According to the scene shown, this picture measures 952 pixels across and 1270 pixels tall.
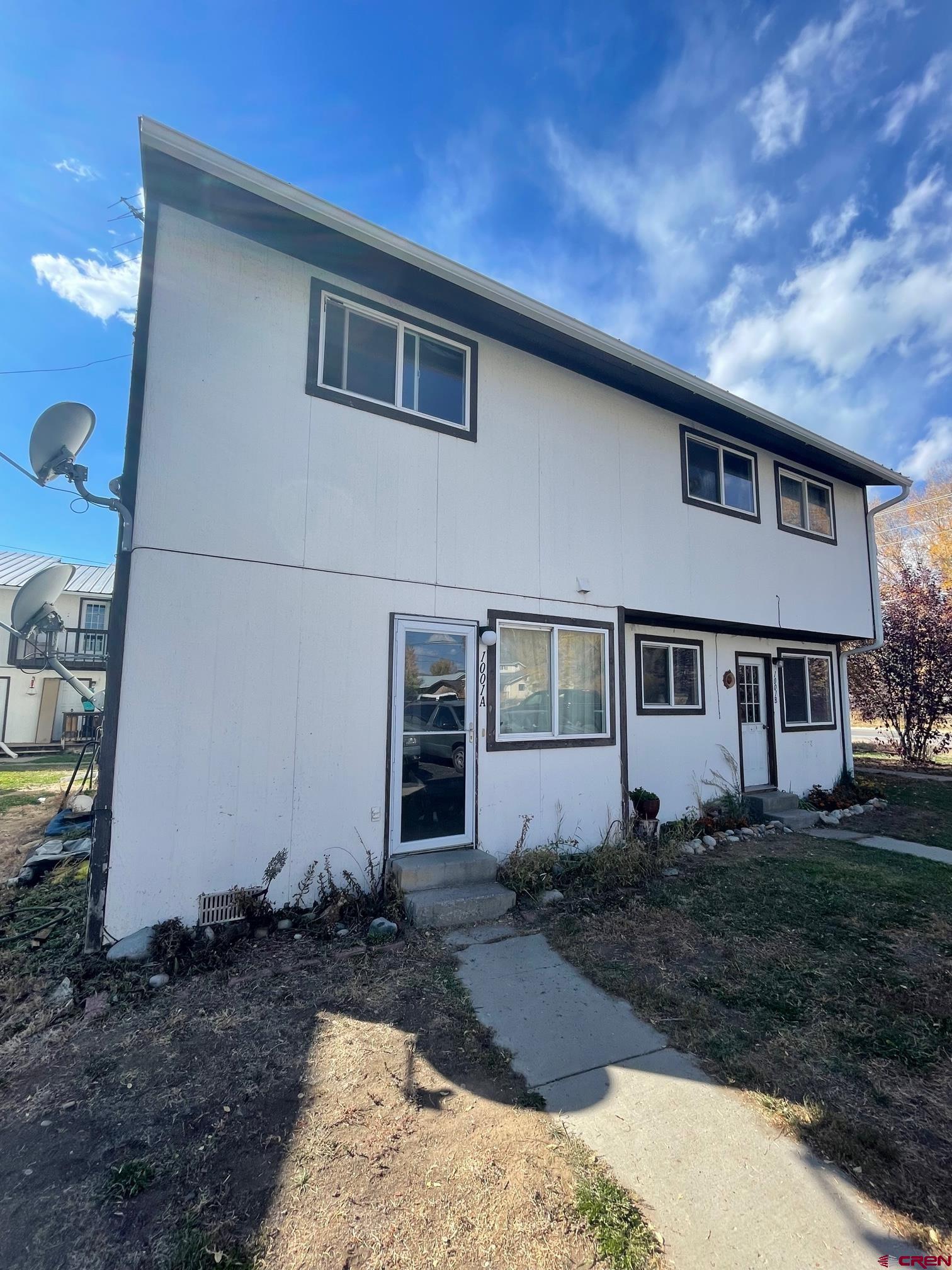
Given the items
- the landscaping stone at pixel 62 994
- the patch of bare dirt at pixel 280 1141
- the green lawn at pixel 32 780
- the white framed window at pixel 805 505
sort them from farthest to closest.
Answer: the white framed window at pixel 805 505 < the green lawn at pixel 32 780 < the landscaping stone at pixel 62 994 < the patch of bare dirt at pixel 280 1141

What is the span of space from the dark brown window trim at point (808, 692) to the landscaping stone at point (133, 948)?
351 inches

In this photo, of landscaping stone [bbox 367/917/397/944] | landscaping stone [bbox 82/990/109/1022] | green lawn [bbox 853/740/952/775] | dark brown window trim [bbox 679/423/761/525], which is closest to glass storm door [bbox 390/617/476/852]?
landscaping stone [bbox 367/917/397/944]

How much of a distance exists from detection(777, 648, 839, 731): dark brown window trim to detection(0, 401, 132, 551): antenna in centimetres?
941

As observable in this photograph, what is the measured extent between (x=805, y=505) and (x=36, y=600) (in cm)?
1048

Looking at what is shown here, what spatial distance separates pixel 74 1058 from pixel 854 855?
23.9 feet

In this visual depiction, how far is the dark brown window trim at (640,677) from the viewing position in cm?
735

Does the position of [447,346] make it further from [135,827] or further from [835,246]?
[835,246]

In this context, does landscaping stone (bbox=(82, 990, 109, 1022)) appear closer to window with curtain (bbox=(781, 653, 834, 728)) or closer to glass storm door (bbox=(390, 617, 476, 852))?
glass storm door (bbox=(390, 617, 476, 852))

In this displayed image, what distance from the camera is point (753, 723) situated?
8.74m

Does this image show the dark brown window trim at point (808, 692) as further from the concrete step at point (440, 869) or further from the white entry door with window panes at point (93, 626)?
the white entry door with window panes at point (93, 626)

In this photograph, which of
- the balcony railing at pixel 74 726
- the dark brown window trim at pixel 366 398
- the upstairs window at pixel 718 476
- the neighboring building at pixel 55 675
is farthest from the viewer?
the balcony railing at pixel 74 726

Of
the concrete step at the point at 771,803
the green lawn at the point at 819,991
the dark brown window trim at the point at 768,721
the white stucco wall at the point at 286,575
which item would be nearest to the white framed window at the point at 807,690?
the dark brown window trim at the point at 768,721

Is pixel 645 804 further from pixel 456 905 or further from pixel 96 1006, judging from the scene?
pixel 96 1006

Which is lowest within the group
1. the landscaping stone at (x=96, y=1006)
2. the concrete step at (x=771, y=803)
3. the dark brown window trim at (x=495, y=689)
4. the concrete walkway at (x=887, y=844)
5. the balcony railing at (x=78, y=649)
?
the landscaping stone at (x=96, y=1006)
